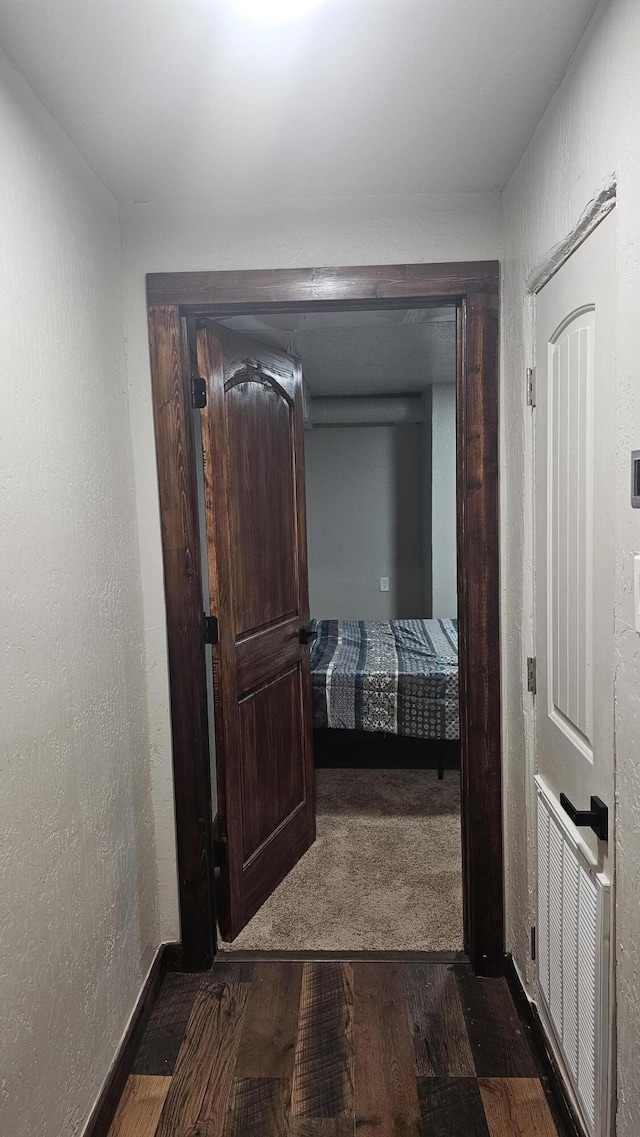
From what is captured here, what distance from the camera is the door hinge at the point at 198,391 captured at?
7.00 ft

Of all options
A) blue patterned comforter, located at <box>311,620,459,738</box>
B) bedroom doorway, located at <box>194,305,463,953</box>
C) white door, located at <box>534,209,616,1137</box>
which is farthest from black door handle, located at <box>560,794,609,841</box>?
blue patterned comforter, located at <box>311,620,459,738</box>

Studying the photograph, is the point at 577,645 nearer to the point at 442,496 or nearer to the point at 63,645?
the point at 63,645

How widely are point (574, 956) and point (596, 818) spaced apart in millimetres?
381

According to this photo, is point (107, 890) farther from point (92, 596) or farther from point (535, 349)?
point (535, 349)

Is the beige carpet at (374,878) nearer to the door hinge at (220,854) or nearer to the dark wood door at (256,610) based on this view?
the dark wood door at (256,610)

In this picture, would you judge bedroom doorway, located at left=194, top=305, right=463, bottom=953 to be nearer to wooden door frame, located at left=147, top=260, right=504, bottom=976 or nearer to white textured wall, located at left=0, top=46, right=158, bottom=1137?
wooden door frame, located at left=147, top=260, right=504, bottom=976

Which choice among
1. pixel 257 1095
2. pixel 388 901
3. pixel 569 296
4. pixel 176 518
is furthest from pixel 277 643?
pixel 569 296

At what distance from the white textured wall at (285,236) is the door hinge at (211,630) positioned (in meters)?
0.60

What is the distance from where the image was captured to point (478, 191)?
1.97 metres

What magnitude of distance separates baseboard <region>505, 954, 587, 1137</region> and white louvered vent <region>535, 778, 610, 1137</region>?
55 mm

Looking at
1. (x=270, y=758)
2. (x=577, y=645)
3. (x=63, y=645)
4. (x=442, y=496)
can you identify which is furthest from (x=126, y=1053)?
(x=442, y=496)

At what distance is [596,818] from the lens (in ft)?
4.32

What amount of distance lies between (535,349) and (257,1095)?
2.02 m

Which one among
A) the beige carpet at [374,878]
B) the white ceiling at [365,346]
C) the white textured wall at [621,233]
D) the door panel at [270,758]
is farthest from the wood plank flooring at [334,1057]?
the white ceiling at [365,346]
